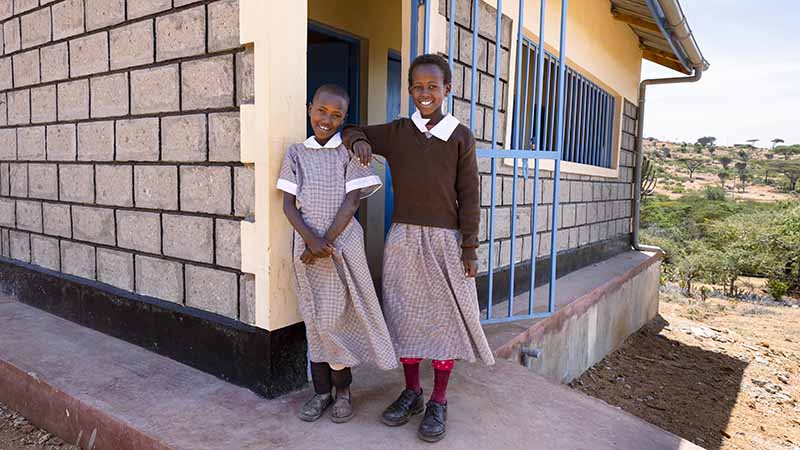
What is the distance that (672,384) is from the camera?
16.1 ft

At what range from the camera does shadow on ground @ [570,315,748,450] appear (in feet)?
13.3

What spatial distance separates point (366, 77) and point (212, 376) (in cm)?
297

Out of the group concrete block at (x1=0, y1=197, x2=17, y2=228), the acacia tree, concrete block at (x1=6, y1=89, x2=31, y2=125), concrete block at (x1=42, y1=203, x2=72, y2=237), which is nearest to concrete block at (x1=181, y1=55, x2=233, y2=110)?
concrete block at (x1=42, y1=203, x2=72, y2=237)

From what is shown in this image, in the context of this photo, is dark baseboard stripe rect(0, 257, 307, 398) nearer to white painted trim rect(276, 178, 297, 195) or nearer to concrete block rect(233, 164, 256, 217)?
concrete block rect(233, 164, 256, 217)

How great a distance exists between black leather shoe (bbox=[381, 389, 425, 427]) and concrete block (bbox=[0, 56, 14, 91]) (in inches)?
131

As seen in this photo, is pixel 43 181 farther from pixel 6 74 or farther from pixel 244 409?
pixel 244 409

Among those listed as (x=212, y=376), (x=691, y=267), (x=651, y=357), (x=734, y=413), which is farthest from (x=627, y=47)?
(x=212, y=376)

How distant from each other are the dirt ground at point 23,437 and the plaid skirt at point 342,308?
3.77ft

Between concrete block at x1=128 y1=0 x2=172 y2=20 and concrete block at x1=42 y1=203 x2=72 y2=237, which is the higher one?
concrete block at x1=128 y1=0 x2=172 y2=20

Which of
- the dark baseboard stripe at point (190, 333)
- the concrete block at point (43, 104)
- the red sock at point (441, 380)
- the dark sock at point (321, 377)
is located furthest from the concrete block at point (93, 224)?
the red sock at point (441, 380)

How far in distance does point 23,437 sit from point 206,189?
133cm

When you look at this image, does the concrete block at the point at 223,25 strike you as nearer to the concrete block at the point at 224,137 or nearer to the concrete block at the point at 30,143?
the concrete block at the point at 224,137

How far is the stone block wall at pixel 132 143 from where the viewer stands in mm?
2336

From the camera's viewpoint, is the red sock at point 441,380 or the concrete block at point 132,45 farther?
the concrete block at point 132,45
